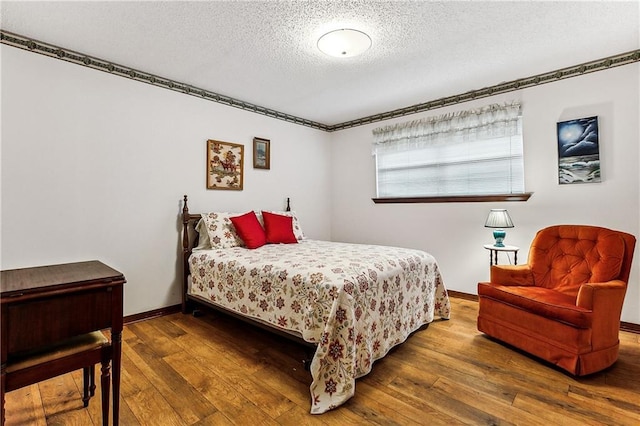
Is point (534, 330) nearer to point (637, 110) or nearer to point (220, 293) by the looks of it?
point (637, 110)

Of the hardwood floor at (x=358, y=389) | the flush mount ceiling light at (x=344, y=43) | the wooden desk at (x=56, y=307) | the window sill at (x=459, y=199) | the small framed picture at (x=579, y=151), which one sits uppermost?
the flush mount ceiling light at (x=344, y=43)

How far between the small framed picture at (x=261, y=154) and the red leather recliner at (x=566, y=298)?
2914mm

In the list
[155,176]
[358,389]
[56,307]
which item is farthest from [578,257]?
[155,176]

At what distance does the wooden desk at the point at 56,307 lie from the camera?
1173 mm

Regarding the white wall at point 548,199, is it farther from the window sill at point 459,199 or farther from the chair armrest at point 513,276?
the chair armrest at point 513,276

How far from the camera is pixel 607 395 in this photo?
1.82 metres

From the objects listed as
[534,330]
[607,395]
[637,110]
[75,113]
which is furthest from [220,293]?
[637,110]

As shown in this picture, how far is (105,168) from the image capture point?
9.29ft

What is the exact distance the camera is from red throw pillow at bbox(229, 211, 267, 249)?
325cm

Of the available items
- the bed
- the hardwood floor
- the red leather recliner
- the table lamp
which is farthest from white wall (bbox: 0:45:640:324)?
the hardwood floor

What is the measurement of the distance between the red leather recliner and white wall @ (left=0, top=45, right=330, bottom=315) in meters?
3.00

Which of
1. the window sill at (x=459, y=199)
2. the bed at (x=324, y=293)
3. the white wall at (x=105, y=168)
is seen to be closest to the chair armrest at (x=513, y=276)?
the bed at (x=324, y=293)

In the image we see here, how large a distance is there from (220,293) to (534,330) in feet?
8.20

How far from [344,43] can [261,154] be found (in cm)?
207
